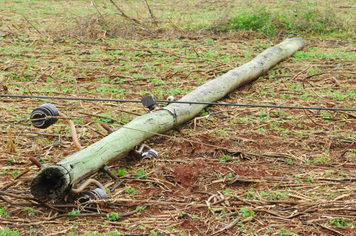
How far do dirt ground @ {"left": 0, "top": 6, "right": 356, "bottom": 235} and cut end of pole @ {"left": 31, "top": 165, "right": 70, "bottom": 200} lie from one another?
0.32 ft

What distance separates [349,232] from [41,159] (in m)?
2.69

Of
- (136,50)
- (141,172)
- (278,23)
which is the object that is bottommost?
(278,23)

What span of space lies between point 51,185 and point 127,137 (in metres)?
1.04

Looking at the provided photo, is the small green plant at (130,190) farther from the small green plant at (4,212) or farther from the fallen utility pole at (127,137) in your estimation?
the small green plant at (4,212)

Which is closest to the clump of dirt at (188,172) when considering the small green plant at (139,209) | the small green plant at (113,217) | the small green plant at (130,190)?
the small green plant at (130,190)

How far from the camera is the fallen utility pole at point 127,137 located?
3590 mm

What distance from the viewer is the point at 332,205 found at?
12.0 feet

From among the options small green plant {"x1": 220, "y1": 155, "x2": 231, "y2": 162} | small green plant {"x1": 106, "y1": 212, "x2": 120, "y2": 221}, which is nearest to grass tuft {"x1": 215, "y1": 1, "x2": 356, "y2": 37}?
small green plant {"x1": 220, "y1": 155, "x2": 231, "y2": 162}

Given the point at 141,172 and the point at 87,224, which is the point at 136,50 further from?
the point at 87,224

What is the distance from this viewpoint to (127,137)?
4508mm

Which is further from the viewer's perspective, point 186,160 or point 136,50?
point 136,50

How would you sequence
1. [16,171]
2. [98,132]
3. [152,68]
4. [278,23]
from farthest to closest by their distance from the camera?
1. [278,23]
2. [152,68]
3. [98,132]
4. [16,171]

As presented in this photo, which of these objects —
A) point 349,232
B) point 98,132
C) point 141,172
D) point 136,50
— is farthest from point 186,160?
point 136,50

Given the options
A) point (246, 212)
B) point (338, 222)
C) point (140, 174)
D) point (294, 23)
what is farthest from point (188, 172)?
point (294, 23)
